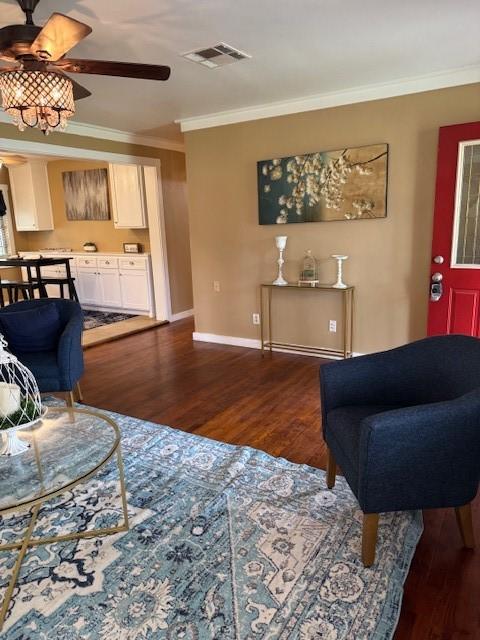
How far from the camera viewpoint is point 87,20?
2.34m

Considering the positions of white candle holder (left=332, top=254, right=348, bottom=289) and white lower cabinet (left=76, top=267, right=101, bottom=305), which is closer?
white candle holder (left=332, top=254, right=348, bottom=289)

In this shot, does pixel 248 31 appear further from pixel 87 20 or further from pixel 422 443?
pixel 422 443

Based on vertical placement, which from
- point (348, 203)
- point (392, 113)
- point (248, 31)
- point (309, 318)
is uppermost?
point (248, 31)

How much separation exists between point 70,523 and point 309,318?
2.95m

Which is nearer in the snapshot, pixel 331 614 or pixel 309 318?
pixel 331 614

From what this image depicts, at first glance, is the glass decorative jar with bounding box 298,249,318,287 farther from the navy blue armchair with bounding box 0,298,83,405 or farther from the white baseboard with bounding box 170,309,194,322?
the white baseboard with bounding box 170,309,194,322

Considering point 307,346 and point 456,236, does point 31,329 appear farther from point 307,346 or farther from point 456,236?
point 456,236

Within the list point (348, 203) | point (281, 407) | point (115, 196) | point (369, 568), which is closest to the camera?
point (369, 568)

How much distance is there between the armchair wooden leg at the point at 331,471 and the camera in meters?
2.15

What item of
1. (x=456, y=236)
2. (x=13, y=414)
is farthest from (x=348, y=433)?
(x=456, y=236)

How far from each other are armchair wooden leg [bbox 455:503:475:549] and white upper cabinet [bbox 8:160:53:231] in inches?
298

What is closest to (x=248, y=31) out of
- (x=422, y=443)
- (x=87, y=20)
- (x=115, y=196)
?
(x=87, y=20)

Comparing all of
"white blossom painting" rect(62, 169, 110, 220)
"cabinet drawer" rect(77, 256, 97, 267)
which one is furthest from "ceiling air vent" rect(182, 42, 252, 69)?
"cabinet drawer" rect(77, 256, 97, 267)

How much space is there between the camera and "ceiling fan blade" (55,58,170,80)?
2033 millimetres
